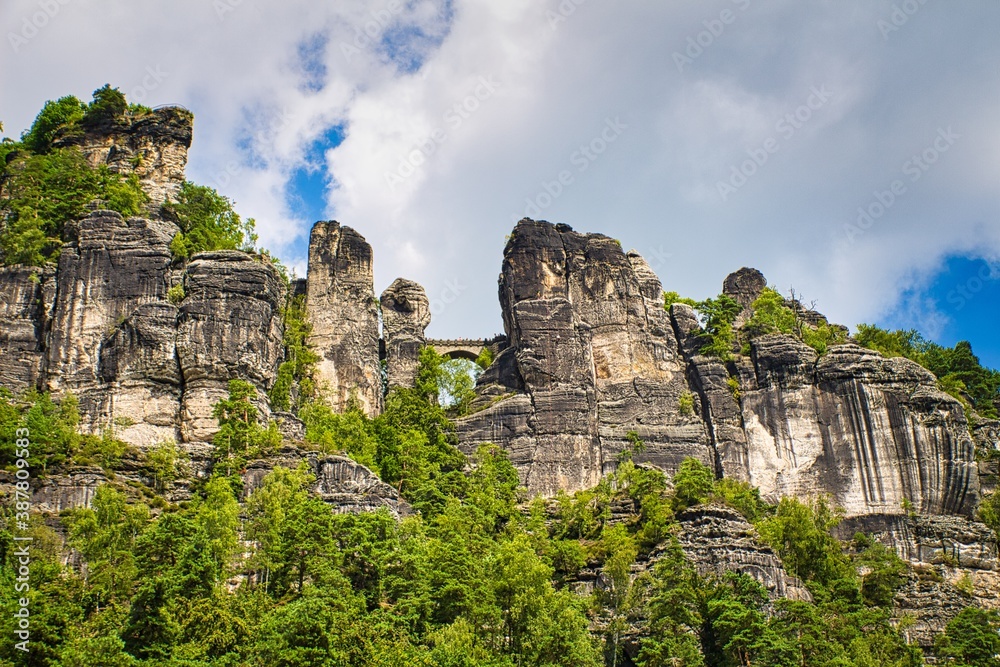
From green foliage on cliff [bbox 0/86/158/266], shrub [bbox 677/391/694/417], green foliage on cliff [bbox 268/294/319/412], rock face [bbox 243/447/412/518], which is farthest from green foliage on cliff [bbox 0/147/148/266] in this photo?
shrub [bbox 677/391/694/417]

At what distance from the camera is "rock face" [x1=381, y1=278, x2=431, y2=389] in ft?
239

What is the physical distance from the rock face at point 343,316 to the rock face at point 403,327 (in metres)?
1.10

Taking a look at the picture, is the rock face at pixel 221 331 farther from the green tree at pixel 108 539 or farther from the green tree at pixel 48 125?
the green tree at pixel 48 125

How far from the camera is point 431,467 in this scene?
59062mm

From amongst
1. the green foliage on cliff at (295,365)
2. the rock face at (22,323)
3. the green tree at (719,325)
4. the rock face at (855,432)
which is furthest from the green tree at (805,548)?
the rock face at (22,323)

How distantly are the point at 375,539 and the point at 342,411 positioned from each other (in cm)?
2552

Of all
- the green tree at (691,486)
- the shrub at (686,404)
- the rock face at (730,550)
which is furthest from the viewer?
the shrub at (686,404)

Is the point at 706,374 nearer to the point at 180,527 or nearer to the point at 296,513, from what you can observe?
the point at 296,513

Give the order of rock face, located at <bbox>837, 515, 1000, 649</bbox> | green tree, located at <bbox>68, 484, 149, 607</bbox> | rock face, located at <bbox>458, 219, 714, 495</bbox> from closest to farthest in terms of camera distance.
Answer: green tree, located at <bbox>68, 484, 149, 607</bbox> < rock face, located at <bbox>837, 515, 1000, 649</bbox> < rock face, located at <bbox>458, 219, 714, 495</bbox>

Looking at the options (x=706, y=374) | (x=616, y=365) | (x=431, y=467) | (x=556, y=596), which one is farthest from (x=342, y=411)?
(x=556, y=596)

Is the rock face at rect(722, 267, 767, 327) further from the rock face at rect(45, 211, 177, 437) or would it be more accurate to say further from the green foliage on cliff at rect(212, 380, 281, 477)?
the rock face at rect(45, 211, 177, 437)

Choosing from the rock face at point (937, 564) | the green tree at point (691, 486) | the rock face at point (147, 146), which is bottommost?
the rock face at point (937, 564)

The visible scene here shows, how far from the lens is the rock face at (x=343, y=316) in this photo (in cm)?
6988

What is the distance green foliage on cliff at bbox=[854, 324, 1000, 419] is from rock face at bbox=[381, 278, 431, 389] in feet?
99.4
